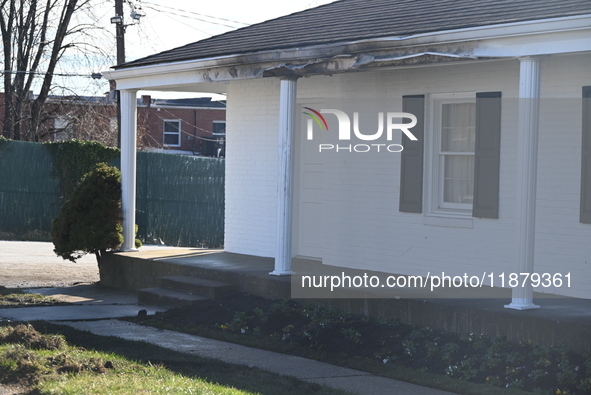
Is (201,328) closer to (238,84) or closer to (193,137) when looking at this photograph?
(238,84)

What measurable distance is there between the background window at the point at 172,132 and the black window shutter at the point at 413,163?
34649 millimetres

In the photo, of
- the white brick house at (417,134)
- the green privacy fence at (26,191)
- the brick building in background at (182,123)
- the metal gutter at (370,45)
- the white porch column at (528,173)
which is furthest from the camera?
the brick building in background at (182,123)

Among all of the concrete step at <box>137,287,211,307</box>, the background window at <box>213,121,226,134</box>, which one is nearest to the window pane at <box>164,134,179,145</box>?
the background window at <box>213,121,226,134</box>

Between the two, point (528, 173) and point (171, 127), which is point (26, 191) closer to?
point (528, 173)

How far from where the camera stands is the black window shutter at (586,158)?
9.35m

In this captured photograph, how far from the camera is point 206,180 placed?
71.6 feet

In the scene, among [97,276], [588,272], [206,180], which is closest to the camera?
[588,272]

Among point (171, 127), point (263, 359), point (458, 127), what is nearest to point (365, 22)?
point (458, 127)

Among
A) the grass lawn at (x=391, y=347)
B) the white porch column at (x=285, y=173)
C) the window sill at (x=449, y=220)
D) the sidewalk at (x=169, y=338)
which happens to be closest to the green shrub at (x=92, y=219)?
the sidewalk at (x=169, y=338)

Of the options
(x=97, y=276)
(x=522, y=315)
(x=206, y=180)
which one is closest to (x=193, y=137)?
(x=206, y=180)

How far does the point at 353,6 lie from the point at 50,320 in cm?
686

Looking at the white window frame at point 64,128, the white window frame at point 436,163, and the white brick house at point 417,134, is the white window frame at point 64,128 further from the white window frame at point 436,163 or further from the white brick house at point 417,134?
the white window frame at point 436,163

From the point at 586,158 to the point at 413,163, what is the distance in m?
2.47

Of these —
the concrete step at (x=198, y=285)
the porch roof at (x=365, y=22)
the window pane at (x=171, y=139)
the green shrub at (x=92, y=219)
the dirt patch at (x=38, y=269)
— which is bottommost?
the dirt patch at (x=38, y=269)
